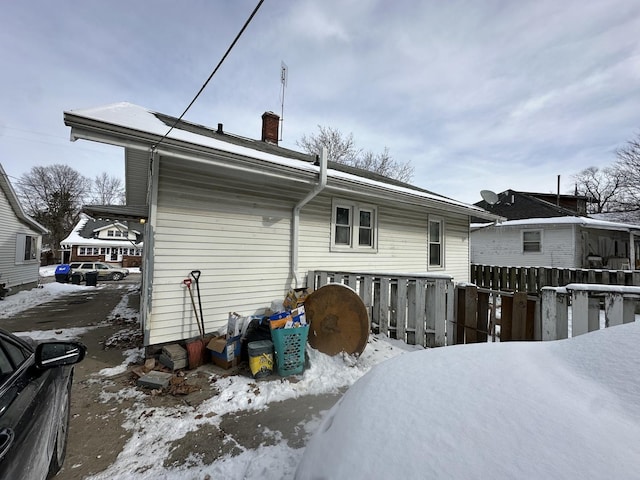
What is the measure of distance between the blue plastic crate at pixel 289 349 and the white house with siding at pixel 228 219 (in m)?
1.64

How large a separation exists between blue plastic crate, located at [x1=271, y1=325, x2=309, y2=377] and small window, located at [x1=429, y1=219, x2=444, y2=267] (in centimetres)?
641

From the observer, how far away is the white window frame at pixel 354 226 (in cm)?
668

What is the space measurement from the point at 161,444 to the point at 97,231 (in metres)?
37.0

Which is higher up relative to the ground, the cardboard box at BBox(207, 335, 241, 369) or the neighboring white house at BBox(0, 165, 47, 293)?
the neighboring white house at BBox(0, 165, 47, 293)

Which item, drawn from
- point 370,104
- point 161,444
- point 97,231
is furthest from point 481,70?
point 97,231

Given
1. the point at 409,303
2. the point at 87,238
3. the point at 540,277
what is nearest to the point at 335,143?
the point at 540,277

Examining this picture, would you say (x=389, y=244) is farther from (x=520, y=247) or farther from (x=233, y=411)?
(x=520, y=247)

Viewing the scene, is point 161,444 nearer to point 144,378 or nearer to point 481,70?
point 144,378

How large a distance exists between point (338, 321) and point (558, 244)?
1647 cm

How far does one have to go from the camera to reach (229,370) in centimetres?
409

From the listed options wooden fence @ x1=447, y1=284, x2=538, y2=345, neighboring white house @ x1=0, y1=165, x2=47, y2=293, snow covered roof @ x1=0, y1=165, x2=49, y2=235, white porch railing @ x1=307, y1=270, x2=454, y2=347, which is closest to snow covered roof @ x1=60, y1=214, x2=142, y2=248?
neighboring white house @ x1=0, y1=165, x2=47, y2=293

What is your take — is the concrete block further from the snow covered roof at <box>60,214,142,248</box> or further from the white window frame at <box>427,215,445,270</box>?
the snow covered roof at <box>60,214,142,248</box>

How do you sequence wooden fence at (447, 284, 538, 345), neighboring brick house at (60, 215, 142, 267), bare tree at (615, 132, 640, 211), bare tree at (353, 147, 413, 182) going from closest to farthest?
1. wooden fence at (447, 284, 538, 345)
2. bare tree at (615, 132, 640, 211)
3. bare tree at (353, 147, 413, 182)
4. neighboring brick house at (60, 215, 142, 267)

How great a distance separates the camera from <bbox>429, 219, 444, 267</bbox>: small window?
30.0 feet
